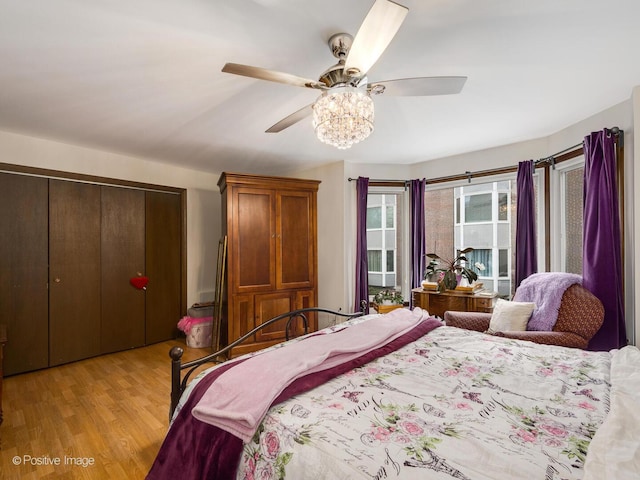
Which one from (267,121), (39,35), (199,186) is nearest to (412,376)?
(267,121)

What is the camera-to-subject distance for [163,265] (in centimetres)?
409

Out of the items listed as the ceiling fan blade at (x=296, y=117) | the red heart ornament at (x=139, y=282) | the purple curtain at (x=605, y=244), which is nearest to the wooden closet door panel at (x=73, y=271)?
the red heart ornament at (x=139, y=282)

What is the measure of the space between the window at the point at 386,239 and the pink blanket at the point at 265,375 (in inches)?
98.9

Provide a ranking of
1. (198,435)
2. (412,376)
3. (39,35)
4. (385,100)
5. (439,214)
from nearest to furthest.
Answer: (198,435)
(412,376)
(39,35)
(385,100)
(439,214)

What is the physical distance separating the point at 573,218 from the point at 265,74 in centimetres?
324

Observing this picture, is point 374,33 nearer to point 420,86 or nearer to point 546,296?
point 420,86

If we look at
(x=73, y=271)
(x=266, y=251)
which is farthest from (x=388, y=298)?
(x=73, y=271)

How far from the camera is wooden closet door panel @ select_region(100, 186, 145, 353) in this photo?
142 inches

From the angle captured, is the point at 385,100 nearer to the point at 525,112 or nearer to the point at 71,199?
the point at 525,112

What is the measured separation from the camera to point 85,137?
3.13 m

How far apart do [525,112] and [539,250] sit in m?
1.50

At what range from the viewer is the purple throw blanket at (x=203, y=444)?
1119 mm

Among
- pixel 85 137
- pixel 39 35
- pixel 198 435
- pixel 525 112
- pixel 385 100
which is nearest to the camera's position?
pixel 198 435

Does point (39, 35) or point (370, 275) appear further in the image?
point (370, 275)
